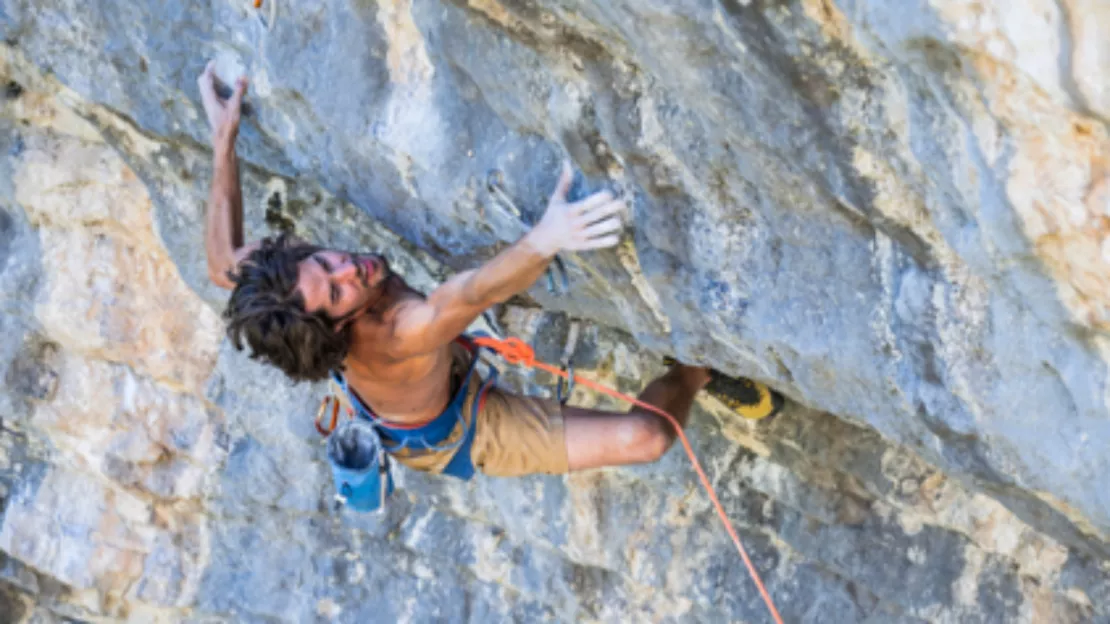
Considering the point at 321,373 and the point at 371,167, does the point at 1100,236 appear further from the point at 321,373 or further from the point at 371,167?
the point at 371,167

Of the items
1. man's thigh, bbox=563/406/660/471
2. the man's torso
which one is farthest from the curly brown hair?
man's thigh, bbox=563/406/660/471

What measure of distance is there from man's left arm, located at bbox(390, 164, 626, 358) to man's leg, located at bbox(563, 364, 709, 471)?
76cm

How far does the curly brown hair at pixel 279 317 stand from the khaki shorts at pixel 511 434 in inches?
27.3

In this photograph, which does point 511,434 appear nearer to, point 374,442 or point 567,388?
point 567,388

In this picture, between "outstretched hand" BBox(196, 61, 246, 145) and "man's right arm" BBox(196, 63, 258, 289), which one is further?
"outstretched hand" BBox(196, 61, 246, 145)

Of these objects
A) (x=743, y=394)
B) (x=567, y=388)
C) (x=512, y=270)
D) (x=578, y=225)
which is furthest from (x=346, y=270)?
(x=743, y=394)

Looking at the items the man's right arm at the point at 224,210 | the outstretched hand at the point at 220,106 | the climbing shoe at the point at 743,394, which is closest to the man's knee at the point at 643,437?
the climbing shoe at the point at 743,394

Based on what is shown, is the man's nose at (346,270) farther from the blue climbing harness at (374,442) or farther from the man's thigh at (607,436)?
the man's thigh at (607,436)

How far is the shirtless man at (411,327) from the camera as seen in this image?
2990 mm

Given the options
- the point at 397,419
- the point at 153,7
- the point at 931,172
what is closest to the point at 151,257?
the point at 153,7

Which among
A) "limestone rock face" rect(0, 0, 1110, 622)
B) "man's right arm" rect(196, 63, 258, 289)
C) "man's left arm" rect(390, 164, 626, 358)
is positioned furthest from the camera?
"man's right arm" rect(196, 63, 258, 289)

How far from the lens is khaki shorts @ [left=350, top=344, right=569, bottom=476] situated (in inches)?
151

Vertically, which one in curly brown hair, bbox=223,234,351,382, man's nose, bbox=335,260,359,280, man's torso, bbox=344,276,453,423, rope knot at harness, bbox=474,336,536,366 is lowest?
man's torso, bbox=344,276,453,423

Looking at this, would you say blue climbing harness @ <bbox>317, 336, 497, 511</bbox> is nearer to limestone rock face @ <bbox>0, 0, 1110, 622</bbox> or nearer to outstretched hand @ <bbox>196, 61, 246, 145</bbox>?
limestone rock face @ <bbox>0, 0, 1110, 622</bbox>
